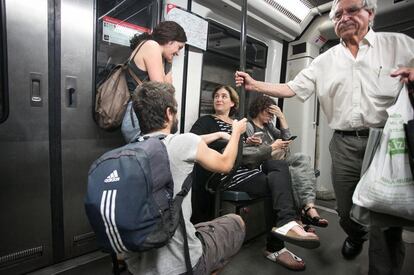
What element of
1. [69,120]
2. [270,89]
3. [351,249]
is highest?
[270,89]

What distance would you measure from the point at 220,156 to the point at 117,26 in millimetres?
1656

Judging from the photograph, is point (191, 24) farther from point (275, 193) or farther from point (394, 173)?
point (394, 173)

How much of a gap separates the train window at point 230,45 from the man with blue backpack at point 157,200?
1.85 metres

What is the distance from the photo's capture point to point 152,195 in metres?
0.97

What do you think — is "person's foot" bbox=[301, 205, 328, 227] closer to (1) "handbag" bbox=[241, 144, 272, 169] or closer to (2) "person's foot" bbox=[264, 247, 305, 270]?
(2) "person's foot" bbox=[264, 247, 305, 270]

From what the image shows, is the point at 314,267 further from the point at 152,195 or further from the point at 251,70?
the point at 251,70

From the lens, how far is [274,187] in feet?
6.86

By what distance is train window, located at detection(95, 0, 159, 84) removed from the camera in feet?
6.92

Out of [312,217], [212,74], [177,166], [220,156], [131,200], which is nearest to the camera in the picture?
[131,200]

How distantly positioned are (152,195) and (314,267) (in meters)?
1.74

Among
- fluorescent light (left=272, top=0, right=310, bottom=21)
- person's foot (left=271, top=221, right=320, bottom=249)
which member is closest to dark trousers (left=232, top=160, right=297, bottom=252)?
person's foot (left=271, top=221, right=320, bottom=249)

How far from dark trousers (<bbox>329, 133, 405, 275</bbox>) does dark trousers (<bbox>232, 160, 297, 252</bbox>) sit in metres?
0.39

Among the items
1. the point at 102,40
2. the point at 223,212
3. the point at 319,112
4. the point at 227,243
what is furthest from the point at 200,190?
the point at 319,112

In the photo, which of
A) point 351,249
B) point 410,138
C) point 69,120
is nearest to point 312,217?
point 351,249
